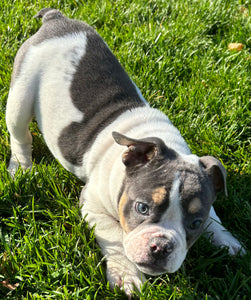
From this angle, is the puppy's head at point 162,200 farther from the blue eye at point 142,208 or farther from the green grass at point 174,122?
the green grass at point 174,122

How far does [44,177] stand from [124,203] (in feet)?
4.18

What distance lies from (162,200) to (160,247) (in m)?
0.33

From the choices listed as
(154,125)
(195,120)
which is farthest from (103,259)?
(195,120)

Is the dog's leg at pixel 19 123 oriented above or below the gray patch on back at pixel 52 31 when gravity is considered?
below

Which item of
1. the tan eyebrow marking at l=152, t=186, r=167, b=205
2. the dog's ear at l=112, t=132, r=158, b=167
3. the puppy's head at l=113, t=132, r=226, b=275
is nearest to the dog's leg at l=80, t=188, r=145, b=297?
the puppy's head at l=113, t=132, r=226, b=275

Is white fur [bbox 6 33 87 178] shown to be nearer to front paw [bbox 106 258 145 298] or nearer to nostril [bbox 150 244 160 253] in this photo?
front paw [bbox 106 258 145 298]

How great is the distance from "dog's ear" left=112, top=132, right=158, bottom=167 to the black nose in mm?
681

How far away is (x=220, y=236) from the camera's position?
4176 millimetres

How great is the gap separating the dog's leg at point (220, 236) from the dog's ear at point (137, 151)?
99 cm

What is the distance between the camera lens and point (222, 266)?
397cm

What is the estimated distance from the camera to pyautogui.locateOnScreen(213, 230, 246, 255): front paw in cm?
408

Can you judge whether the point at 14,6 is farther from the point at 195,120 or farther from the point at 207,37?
the point at 195,120

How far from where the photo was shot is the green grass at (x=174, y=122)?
3723 mm

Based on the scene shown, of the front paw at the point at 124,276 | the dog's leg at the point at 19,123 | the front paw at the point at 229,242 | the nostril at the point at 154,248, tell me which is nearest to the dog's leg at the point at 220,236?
the front paw at the point at 229,242
